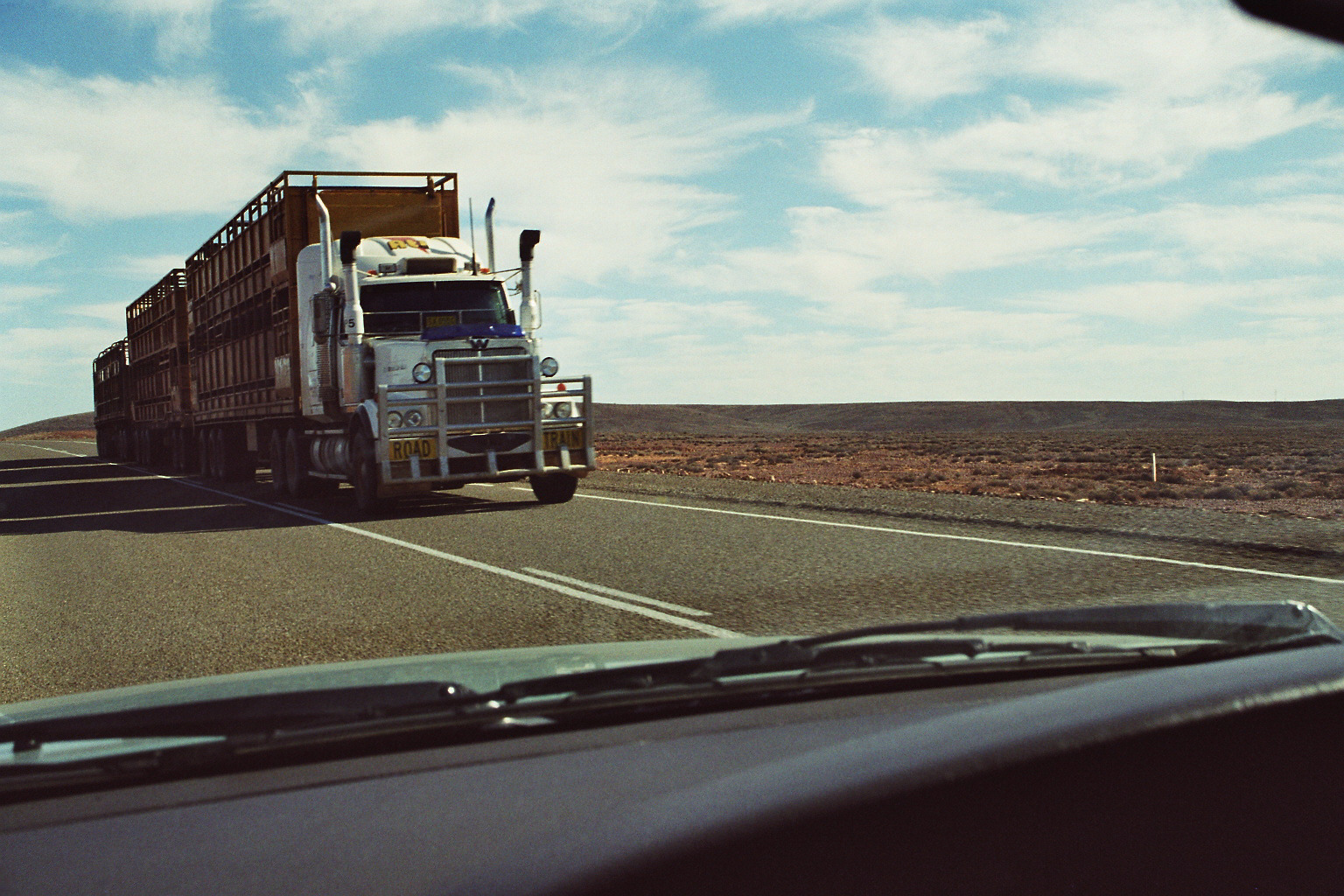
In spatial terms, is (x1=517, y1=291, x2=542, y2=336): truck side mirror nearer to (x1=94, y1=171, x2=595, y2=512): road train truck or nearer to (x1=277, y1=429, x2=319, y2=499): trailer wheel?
(x1=94, y1=171, x2=595, y2=512): road train truck

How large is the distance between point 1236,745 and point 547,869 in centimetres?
130

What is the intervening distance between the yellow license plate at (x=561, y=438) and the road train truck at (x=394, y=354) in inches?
0.7

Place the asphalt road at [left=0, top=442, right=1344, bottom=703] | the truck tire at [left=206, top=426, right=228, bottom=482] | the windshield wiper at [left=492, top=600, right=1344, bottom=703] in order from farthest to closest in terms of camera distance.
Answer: the truck tire at [left=206, top=426, right=228, bottom=482]
the asphalt road at [left=0, top=442, right=1344, bottom=703]
the windshield wiper at [left=492, top=600, right=1344, bottom=703]

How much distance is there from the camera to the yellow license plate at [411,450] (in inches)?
534

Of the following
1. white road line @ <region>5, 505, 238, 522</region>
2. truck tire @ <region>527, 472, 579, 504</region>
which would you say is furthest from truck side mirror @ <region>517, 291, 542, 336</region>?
white road line @ <region>5, 505, 238, 522</region>

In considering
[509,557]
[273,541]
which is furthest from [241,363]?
[509,557]

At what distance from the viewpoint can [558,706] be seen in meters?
2.40

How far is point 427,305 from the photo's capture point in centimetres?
1462

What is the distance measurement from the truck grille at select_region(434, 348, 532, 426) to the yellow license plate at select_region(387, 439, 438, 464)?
0.37m

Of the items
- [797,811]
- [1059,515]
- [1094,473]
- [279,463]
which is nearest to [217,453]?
[279,463]

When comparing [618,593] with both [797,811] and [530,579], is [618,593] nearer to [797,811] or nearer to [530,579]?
[530,579]

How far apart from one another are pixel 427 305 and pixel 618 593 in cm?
803

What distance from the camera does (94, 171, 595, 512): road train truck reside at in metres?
13.9

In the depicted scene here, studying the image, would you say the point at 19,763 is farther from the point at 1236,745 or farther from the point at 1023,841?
the point at 1236,745
